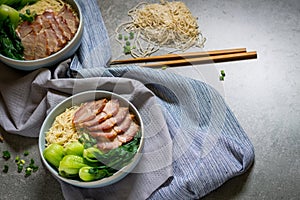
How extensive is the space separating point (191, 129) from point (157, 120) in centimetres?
16

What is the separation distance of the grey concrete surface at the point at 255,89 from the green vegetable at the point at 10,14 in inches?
18.2

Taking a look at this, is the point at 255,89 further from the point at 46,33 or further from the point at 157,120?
→ the point at 46,33

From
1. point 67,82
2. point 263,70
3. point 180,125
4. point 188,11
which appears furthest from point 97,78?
point 263,70

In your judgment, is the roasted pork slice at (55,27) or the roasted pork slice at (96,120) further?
the roasted pork slice at (55,27)

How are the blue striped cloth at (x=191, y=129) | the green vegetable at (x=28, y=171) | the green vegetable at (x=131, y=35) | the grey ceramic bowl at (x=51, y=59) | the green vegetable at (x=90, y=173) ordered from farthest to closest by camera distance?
the green vegetable at (x=131, y=35) → the grey ceramic bowl at (x=51, y=59) → the green vegetable at (x=28, y=171) → the blue striped cloth at (x=191, y=129) → the green vegetable at (x=90, y=173)

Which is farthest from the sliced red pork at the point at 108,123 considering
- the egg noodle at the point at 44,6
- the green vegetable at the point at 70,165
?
the egg noodle at the point at 44,6

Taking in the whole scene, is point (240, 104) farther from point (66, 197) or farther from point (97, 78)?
point (66, 197)

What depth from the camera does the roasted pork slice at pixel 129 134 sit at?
190 cm

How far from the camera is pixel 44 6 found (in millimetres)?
2334

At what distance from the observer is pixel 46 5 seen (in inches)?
92.0

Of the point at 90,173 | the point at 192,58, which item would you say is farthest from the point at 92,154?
the point at 192,58

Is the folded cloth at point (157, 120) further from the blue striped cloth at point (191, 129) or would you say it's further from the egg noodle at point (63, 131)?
the egg noodle at point (63, 131)

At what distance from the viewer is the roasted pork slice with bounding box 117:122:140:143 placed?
1898 millimetres

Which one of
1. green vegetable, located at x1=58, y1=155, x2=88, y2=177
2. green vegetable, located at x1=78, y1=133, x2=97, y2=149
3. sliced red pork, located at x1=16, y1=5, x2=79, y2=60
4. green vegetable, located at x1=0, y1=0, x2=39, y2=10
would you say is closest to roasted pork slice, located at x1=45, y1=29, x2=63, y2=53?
sliced red pork, located at x1=16, y1=5, x2=79, y2=60
